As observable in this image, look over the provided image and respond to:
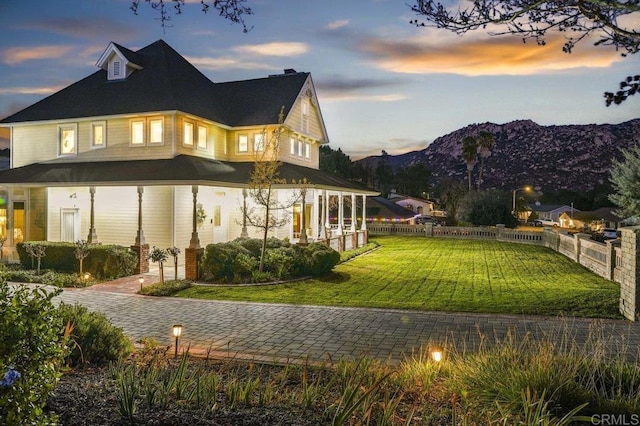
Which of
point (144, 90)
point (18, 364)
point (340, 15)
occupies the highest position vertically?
point (144, 90)

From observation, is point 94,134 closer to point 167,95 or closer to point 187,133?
point 167,95

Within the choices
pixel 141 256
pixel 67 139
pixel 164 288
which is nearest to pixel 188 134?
pixel 67 139

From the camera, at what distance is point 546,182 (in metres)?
163

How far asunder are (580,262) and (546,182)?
157985 millimetres

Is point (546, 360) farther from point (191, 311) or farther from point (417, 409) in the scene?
point (191, 311)

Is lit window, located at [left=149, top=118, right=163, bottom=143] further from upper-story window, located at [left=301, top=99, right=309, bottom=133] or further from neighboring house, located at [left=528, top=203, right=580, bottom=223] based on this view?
neighboring house, located at [left=528, top=203, right=580, bottom=223]

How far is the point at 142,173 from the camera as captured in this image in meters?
19.9

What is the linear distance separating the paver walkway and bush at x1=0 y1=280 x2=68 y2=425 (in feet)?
12.6

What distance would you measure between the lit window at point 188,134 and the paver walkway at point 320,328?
1186 centimetres

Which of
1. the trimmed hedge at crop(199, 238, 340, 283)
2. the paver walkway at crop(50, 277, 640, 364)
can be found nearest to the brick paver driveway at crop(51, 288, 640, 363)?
the paver walkway at crop(50, 277, 640, 364)

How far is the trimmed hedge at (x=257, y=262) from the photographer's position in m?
15.8

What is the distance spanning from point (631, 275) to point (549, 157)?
7233 inches

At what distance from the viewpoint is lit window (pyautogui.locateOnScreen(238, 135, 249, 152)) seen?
2584 cm

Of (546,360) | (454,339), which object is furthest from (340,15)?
(546,360)
